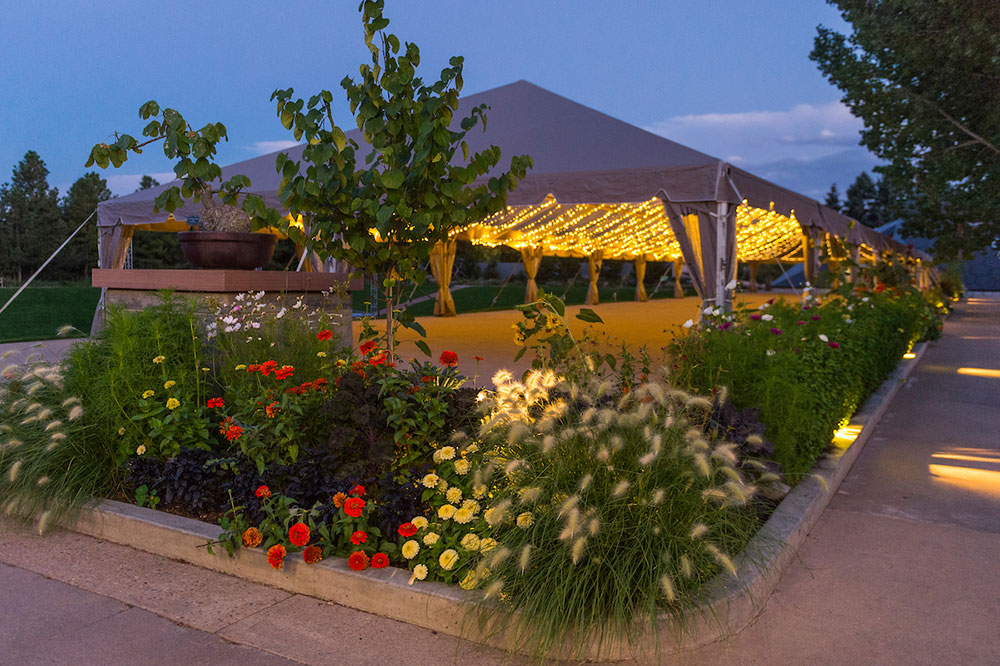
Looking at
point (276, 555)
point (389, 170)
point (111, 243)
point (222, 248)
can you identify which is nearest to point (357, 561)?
point (276, 555)

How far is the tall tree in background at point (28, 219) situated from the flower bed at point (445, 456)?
30186 mm

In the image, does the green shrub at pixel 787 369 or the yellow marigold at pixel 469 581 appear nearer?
the yellow marigold at pixel 469 581

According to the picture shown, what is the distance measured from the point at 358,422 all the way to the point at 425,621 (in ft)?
3.61

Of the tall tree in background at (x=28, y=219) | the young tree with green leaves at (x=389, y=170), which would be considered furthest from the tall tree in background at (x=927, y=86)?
the tall tree in background at (x=28, y=219)

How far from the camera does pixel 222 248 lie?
18.7 ft

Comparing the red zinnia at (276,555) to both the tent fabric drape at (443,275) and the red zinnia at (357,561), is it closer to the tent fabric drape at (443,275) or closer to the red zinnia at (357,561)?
the red zinnia at (357,561)

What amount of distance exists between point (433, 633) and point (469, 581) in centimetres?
23

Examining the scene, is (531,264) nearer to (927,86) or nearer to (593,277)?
(593,277)

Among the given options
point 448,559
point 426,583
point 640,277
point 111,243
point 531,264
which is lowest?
point 426,583

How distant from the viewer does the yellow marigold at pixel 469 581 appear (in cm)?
287

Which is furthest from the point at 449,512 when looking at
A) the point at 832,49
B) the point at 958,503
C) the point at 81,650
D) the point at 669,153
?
the point at 832,49

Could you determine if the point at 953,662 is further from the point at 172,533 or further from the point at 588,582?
the point at 172,533

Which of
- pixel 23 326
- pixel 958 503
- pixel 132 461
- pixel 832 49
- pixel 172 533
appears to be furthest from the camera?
pixel 832 49

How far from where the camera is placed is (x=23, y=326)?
1631 centimetres
